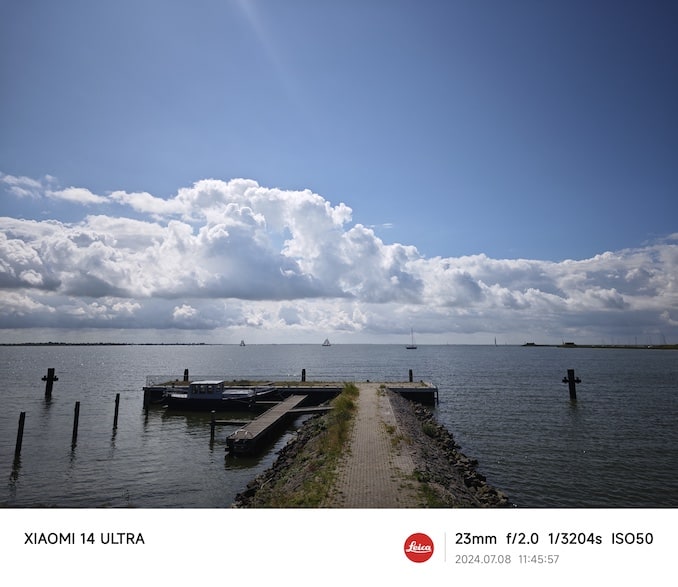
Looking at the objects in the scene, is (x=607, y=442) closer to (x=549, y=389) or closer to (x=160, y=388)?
(x=549, y=389)

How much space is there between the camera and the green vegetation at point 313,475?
13391 millimetres

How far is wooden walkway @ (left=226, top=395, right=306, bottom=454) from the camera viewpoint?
2798cm

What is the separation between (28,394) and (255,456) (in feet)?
169

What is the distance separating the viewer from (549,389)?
66250mm

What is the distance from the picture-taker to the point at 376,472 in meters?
15.7

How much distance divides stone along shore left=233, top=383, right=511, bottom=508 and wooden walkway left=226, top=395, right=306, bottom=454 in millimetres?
2397

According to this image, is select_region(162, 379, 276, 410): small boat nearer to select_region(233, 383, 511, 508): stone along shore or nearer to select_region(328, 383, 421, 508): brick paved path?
select_region(233, 383, 511, 508): stone along shore
